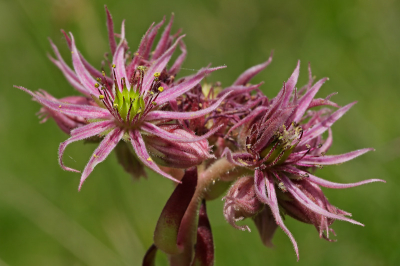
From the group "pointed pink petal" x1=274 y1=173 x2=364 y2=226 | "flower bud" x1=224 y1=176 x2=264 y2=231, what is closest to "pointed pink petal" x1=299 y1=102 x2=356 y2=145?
"pointed pink petal" x1=274 y1=173 x2=364 y2=226

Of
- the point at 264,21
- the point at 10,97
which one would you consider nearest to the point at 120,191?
the point at 10,97

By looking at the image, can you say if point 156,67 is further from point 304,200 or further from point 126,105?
point 304,200

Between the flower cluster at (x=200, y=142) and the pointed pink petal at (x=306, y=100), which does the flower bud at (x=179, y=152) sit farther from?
the pointed pink petal at (x=306, y=100)

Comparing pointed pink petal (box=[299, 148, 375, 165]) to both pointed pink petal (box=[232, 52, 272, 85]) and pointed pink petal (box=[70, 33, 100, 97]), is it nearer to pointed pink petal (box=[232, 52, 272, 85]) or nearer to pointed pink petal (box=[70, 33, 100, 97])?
pointed pink petal (box=[232, 52, 272, 85])

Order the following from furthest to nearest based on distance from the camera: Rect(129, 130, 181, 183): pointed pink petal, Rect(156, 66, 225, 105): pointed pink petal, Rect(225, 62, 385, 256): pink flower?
Rect(156, 66, 225, 105): pointed pink petal < Rect(225, 62, 385, 256): pink flower < Rect(129, 130, 181, 183): pointed pink petal

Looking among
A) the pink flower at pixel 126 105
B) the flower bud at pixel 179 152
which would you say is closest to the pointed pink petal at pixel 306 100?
the pink flower at pixel 126 105

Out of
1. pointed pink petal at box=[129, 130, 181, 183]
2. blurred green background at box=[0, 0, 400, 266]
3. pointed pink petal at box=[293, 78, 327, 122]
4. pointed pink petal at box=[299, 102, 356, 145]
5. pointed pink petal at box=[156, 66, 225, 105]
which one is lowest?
blurred green background at box=[0, 0, 400, 266]
